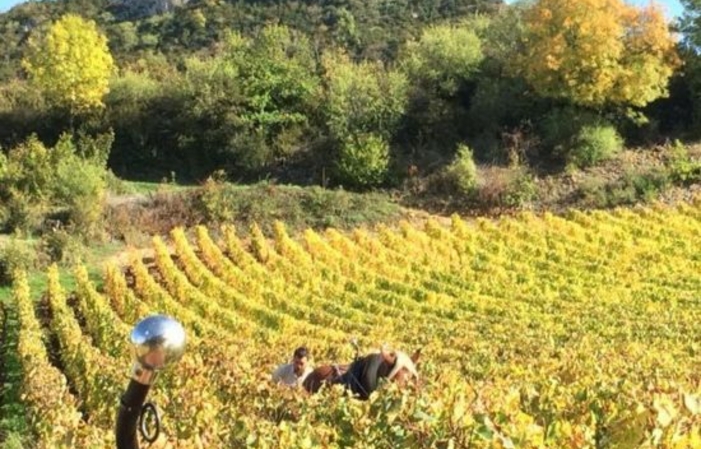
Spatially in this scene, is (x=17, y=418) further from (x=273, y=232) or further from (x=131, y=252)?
(x=273, y=232)

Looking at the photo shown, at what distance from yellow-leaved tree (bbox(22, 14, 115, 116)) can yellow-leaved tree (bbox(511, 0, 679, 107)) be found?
19.4 metres

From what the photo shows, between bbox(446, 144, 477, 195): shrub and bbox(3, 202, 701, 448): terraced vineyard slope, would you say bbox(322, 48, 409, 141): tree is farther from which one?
bbox(3, 202, 701, 448): terraced vineyard slope

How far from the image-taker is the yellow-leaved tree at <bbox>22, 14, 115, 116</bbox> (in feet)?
122

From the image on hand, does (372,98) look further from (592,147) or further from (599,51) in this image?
(599,51)

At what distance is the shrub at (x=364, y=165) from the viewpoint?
28703 millimetres

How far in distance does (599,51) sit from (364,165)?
822 centimetres

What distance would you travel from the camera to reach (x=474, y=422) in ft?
12.7

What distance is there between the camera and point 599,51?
86.0ft

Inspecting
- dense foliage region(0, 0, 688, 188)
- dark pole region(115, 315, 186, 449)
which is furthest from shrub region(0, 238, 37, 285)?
dark pole region(115, 315, 186, 449)

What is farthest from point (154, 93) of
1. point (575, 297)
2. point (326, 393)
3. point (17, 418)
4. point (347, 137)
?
point (326, 393)

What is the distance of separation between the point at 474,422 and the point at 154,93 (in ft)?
118

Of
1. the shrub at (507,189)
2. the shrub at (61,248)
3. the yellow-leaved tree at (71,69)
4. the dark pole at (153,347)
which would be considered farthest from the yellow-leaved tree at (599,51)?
the dark pole at (153,347)

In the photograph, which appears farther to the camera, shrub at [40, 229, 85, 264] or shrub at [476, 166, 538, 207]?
shrub at [476, 166, 538, 207]

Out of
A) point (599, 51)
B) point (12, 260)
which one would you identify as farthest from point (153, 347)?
point (599, 51)
